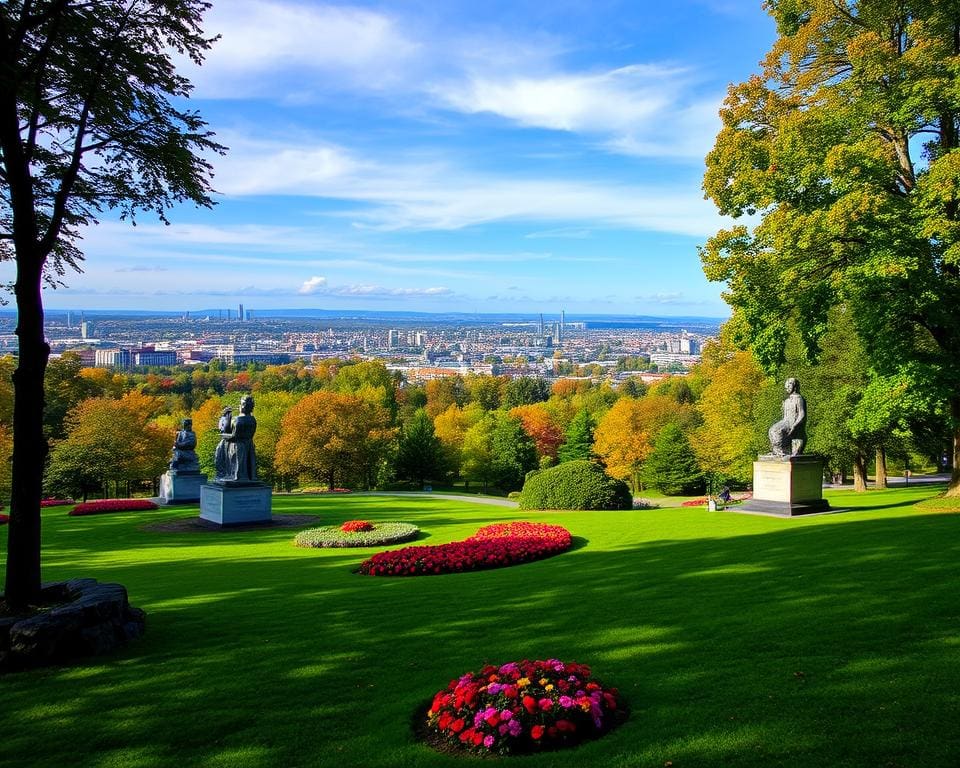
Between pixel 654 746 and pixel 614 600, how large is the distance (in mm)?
4394

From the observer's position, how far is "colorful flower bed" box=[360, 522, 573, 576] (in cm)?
1305

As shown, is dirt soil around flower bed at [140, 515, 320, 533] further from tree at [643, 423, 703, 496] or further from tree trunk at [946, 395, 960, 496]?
tree at [643, 423, 703, 496]

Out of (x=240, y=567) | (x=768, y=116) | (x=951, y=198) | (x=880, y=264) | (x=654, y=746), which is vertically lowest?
(x=240, y=567)

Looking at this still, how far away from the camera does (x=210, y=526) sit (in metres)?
21.3

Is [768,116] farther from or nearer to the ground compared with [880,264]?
farther from the ground

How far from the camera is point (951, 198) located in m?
14.9

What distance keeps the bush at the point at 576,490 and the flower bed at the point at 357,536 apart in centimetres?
690

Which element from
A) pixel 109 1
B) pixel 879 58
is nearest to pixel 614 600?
pixel 109 1

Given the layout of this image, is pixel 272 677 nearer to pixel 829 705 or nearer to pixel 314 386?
pixel 829 705

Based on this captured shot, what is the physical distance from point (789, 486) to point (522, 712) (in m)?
14.9

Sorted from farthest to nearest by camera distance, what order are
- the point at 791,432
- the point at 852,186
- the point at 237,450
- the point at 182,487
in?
the point at 182,487
the point at 237,450
the point at 791,432
the point at 852,186

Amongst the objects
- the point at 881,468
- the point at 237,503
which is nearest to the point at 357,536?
the point at 237,503

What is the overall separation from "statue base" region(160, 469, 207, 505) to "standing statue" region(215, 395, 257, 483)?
23.1 ft

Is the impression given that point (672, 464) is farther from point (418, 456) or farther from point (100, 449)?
point (100, 449)
